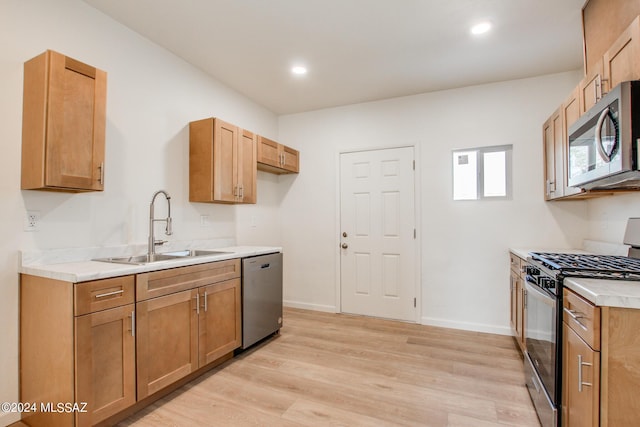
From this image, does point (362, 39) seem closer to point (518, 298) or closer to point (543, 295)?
point (543, 295)

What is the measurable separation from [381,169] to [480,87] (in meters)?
1.39

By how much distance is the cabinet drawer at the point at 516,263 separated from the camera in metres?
2.80

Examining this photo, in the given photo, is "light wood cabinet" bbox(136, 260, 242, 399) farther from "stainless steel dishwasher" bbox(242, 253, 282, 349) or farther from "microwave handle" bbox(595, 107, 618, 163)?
"microwave handle" bbox(595, 107, 618, 163)

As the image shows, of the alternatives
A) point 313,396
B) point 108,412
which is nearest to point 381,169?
point 313,396

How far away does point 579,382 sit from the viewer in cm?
137

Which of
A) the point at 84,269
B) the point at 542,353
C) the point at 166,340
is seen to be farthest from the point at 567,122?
the point at 84,269

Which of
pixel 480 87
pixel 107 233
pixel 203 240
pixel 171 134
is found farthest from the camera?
pixel 480 87

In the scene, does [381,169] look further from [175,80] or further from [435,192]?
[175,80]

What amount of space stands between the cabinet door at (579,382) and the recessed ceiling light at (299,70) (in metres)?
2.95

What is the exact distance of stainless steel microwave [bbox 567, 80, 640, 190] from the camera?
4.53 ft

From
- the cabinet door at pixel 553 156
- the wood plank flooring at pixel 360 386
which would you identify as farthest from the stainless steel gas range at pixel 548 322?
the cabinet door at pixel 553 156

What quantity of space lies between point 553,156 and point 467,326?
1.94 meters

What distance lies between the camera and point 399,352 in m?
2.97

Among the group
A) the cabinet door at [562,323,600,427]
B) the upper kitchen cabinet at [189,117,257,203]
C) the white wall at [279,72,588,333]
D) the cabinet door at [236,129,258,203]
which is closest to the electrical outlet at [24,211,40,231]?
the upper kitchen cabinet at [189,117,257,203]
